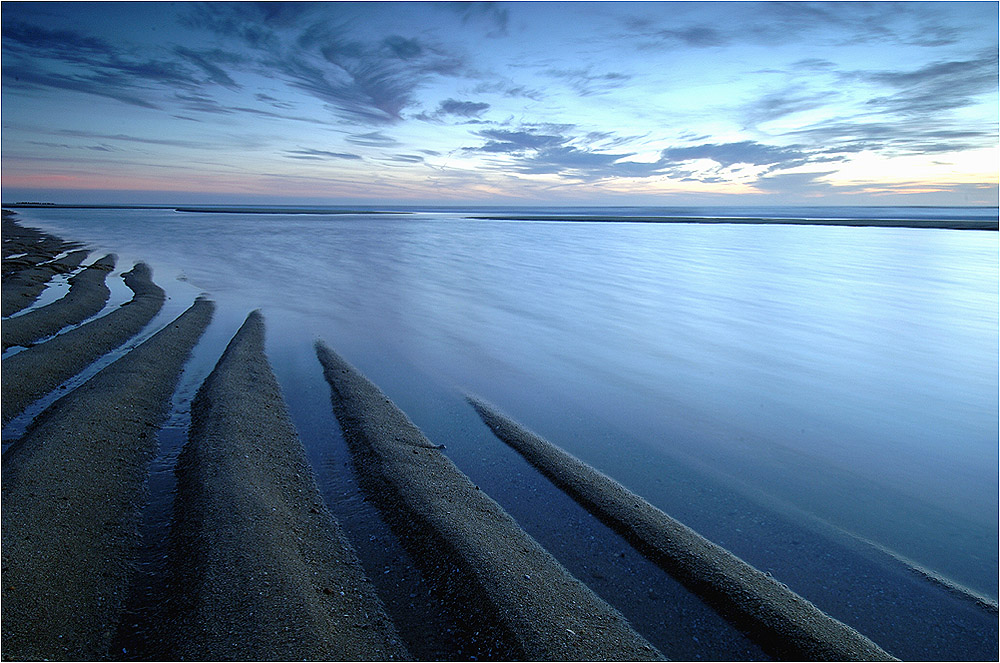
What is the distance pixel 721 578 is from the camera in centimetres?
425

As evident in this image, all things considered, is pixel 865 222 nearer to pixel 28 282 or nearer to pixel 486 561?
pixel 28 282

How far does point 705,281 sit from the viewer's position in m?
21.4

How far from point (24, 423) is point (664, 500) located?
7.63 metres

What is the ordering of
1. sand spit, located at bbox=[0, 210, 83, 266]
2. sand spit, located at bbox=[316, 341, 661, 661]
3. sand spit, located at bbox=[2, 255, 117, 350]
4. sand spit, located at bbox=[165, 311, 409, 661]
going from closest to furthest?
sand spit, located at bbox=[165, 311, 409, 661] < sand spit, located at bbox=[316, 341, 661, 661] < sand spit, located at bbox=[2, 255, 117, 350] < sand spit, located at bbox=[0, 210, 83, 266]

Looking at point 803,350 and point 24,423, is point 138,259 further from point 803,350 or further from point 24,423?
point 803,350

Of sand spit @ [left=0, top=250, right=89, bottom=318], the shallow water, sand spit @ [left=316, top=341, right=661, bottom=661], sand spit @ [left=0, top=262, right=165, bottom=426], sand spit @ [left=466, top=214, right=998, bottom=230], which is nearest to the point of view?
sand spit @ [left=316, top=341, right=661, bottom=661]

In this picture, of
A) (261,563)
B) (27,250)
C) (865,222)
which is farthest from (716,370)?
(865,222)

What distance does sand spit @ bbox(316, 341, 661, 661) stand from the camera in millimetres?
3592

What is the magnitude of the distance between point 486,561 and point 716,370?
6988mm

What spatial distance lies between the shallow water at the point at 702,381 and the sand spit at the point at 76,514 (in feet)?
5.88

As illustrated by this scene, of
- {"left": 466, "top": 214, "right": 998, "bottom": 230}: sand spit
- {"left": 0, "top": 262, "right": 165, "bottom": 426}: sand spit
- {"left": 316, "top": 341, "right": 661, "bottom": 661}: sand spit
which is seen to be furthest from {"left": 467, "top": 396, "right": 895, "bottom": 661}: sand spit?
{"left": 466, "top": 214, "right": 998, "bottom": 230}: sand spit

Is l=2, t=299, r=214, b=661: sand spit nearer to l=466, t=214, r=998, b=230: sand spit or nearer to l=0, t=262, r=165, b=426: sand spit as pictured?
l=0, t=262, r=165, b=426: sand spit

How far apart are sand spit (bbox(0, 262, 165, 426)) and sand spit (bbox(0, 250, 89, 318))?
2.51 metres

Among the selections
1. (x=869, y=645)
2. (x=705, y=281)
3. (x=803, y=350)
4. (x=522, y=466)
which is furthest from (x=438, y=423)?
(x=705, y=281)
